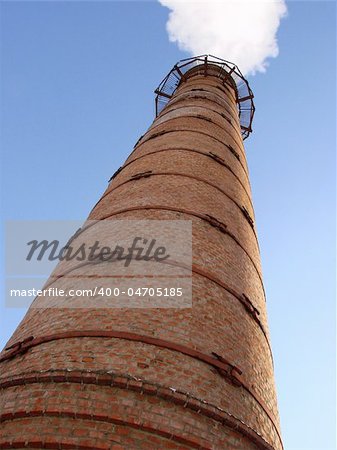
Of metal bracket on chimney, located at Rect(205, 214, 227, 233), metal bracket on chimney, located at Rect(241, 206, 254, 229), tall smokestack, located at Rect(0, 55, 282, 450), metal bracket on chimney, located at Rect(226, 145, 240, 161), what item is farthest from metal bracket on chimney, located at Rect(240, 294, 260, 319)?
Result: metal bracket on chimney, located at Rect(226, 145, 240, 161)

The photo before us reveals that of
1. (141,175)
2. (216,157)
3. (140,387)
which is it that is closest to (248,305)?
(140,387)

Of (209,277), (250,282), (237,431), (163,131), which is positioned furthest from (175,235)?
(163,131)

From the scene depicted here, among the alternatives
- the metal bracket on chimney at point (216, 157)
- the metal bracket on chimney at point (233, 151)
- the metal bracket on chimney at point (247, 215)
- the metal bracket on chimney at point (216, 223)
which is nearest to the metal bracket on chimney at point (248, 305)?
the metal bracket on chimney at point (216, 223)

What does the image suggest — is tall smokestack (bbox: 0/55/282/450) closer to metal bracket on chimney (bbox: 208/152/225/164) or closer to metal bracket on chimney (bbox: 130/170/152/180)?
metal bracket on chimney (bbox: 130/170/152/180)

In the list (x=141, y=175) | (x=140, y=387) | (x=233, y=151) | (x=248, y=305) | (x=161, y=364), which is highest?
(x=233, y=151)

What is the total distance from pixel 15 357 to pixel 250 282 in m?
2.51

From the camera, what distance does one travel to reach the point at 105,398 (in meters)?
2.80

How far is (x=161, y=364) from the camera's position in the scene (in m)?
3.17

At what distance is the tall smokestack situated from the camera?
271 cm

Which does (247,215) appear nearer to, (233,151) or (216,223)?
(216,223)

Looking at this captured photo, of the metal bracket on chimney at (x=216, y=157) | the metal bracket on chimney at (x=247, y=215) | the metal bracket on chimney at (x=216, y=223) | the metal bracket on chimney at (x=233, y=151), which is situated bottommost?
the metal bracket on chimney at (x=216, y=223)

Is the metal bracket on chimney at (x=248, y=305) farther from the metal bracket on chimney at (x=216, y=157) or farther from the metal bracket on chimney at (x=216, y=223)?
the metal bracket on chimney at (x=216, y=157)

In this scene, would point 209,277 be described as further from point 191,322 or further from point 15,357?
Answer: point 15,357

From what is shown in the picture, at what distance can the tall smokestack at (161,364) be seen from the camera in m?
2.71
